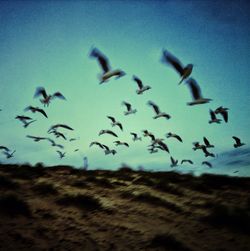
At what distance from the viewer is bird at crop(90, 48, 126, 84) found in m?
8.94

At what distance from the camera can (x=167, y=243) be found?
8180mm

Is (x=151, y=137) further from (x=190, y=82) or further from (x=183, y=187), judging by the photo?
(x=190, y=82)

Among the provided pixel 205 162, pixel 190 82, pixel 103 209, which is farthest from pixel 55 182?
pixel 205 162

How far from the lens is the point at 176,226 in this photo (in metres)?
9.72

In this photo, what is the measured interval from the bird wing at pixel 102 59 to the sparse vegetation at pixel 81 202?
4481 millimetres

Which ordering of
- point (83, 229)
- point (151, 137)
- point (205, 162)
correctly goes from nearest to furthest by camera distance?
1. point (83, 229)
2. point (151, 137)
3. point (205, 162)

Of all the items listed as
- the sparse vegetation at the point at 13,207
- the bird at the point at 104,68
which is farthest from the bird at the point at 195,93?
the sparse vegetation at the point at 13,207

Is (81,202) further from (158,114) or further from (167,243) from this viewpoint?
(158,114)

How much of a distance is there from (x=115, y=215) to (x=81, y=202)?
4.37 ft

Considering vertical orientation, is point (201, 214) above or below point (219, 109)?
below

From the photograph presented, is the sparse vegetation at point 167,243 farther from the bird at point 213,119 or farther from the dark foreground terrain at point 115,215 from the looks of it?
the bird at point 213,119

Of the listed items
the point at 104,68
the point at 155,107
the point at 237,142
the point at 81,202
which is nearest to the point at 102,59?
the point at 104,68

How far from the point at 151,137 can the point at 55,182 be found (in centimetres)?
951

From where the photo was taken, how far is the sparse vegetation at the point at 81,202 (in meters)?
10.2
